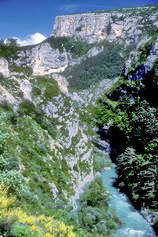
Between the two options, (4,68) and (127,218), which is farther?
(4,68)

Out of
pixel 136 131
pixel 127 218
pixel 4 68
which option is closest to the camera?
pixel 127 218

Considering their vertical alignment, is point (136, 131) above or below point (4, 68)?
below

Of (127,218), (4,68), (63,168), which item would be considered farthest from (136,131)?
(63,168)

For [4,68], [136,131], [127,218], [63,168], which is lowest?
[127,218]

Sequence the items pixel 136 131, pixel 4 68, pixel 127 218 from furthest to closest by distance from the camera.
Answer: pixel 136 131 → pixel 4 68 → pixel 127 218

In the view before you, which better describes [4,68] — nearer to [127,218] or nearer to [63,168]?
[63,168]

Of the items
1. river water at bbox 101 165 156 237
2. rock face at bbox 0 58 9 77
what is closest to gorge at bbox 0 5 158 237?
rock face at bbox 0 58 9 77

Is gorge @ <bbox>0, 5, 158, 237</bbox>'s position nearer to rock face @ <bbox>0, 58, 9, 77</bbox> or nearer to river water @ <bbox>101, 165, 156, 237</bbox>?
rock face @ <bbox>0, 58, 9, 77</bbox>

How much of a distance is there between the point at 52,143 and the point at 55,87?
56.5 feet

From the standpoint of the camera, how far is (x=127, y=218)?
44.7 metres

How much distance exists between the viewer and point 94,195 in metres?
43.9

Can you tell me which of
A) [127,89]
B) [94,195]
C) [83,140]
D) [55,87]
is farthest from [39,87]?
[127,89]

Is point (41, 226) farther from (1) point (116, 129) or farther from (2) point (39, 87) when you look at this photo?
(1) point (116, 129)

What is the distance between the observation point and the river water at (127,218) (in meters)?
39.6
